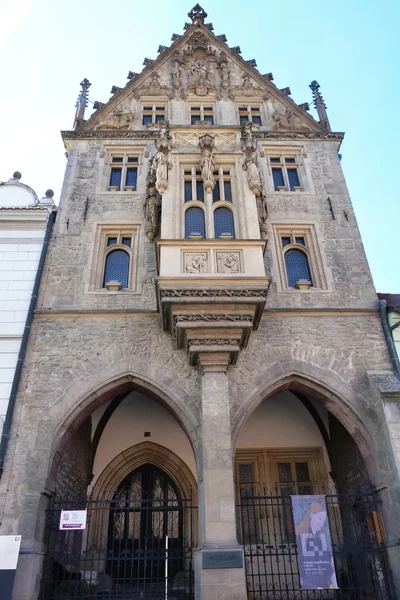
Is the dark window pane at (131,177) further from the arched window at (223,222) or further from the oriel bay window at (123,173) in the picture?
the arched window at (223,222)

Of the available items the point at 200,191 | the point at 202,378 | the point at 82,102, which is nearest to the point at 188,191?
the point at 200,191

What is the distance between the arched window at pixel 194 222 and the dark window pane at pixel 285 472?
22.6 feet

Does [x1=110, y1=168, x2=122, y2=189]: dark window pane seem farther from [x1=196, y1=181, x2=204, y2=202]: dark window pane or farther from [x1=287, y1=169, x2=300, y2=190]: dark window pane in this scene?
[x1=287, y1=169, x2=300, y2=190]: dark window pane

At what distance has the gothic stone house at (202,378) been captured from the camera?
31.3 ft

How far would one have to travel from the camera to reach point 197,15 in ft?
64.4

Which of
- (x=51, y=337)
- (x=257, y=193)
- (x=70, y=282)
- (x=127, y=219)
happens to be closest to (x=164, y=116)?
(x=127, y=219)

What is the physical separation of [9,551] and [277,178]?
12281 mm

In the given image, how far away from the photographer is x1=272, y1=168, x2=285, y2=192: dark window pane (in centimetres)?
1502

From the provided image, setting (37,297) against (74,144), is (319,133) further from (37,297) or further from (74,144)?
(37,297)

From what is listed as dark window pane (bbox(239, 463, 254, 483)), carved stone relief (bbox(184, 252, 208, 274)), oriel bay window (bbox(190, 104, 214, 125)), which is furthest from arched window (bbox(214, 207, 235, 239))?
dark window pane (bbox(239, 463, 254, 483))

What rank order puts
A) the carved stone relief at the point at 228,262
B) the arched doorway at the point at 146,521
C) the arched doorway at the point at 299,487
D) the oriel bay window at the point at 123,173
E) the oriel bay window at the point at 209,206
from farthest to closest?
the oriel bay window at the point at 123,173 → the arched doorway at the point at 146,521 → the oriel bay window at the point at 209,206 → the carved stone relief at the point at 228,262 → the arched doorway at the point at 299,487

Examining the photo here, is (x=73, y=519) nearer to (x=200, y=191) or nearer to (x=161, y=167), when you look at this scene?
(x=200, y=191)

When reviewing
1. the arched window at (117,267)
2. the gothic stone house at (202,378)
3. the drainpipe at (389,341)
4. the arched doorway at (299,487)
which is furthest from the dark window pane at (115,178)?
the drainpipe at (389,341)

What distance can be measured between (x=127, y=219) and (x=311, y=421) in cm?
798
